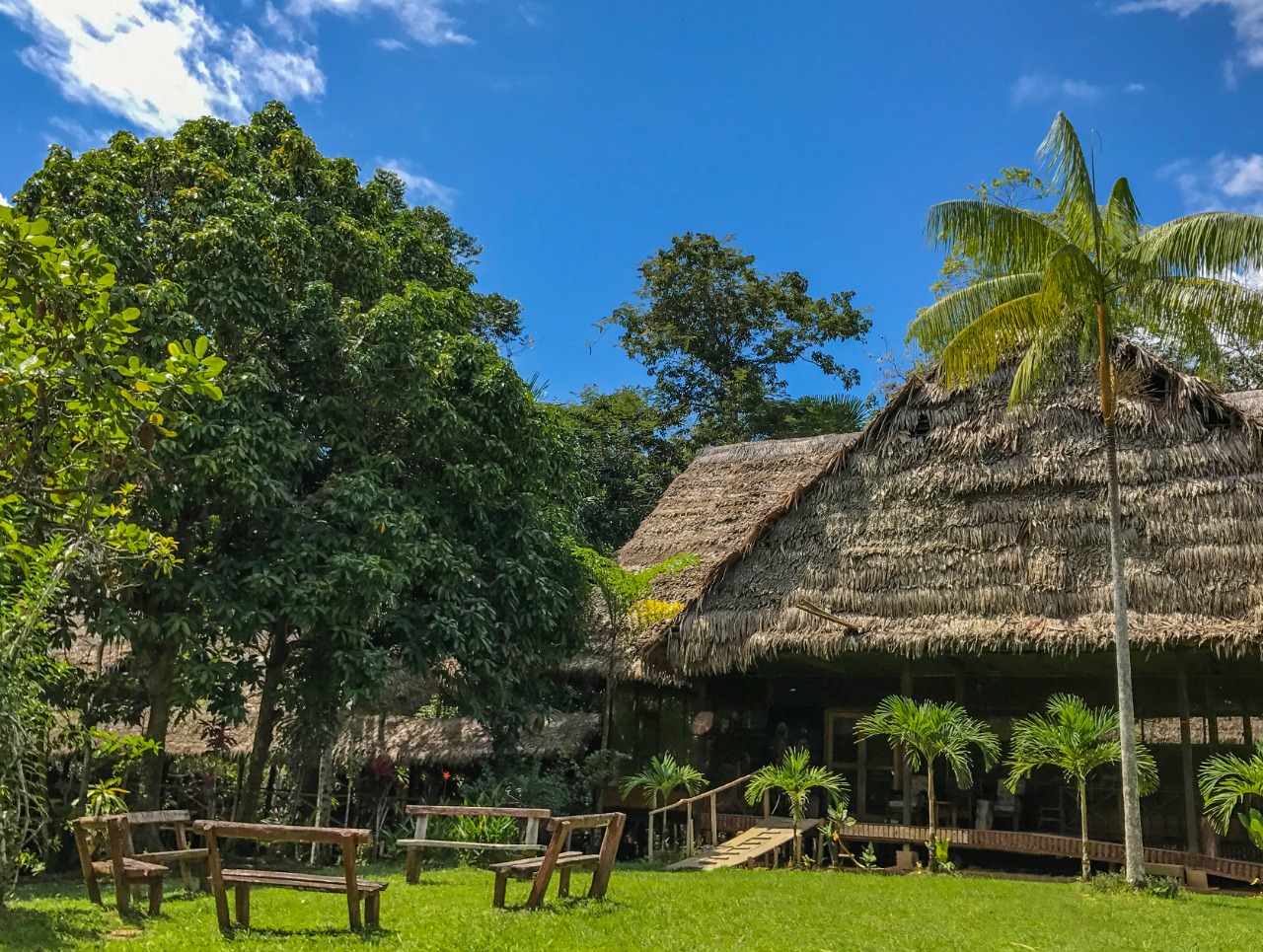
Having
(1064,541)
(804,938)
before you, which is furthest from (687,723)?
(804,938)

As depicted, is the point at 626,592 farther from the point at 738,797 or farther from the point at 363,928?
the point at 363,928

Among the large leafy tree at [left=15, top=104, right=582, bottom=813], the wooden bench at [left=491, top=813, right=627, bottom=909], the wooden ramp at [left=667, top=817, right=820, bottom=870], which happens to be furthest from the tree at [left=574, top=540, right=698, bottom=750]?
the wooden bench at [left=491, top=813, right=627, bottom=909]

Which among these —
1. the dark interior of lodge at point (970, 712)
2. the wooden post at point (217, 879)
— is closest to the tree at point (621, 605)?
the dark interior of lodge at point (970, 712)

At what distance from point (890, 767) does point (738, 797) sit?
2.25 m

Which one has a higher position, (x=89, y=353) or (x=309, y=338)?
(x=309, y=338)

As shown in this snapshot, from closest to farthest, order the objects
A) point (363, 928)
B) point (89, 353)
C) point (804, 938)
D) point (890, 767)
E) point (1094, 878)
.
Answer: point (89, 353)
point (363, 928)
point (804, 938)
point (1094, 878)
point (890, 767)

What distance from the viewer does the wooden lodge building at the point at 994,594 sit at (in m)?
12.2

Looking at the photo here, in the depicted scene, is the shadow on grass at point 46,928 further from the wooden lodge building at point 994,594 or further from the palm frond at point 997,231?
the palm frond at point 997,231

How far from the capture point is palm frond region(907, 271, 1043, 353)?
11.1 metres

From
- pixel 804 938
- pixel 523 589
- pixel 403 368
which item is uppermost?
pixel 403 368

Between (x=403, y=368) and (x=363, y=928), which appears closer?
(x=363, y=928)

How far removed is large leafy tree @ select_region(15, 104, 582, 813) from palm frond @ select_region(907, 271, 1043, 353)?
189 inches

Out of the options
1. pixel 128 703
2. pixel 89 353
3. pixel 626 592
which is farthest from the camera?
pixel 626 592

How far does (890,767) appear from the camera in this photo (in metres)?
15.8
